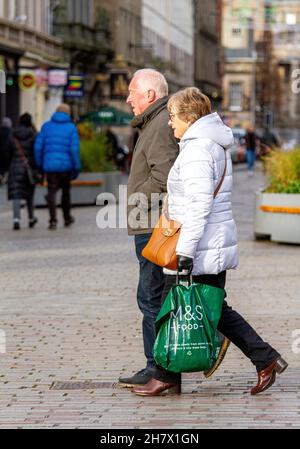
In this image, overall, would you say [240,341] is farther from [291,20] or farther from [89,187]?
[291,20]

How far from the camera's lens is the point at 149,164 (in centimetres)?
877

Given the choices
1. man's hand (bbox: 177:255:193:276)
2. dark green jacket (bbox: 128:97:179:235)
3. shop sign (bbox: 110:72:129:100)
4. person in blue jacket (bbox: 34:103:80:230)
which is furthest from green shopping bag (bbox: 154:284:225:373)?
shop sign (bbox: 110:72:129:100)

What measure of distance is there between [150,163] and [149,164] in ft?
0.06

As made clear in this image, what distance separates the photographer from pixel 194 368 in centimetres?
829

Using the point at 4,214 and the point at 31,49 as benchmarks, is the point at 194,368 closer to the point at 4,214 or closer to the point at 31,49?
the point at 4,214

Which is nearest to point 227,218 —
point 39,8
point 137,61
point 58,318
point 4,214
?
point 58,318

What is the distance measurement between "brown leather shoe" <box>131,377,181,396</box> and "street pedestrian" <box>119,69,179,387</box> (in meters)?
0.11

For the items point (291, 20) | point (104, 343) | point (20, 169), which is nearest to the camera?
point (104, 343)

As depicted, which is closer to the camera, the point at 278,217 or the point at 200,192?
the point at 200,192

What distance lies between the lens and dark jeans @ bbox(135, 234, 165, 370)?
8797 millimetres

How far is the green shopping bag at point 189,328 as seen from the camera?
825 cm

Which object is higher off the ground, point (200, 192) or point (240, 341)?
point (200, 192)

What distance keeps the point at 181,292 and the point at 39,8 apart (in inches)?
1860
